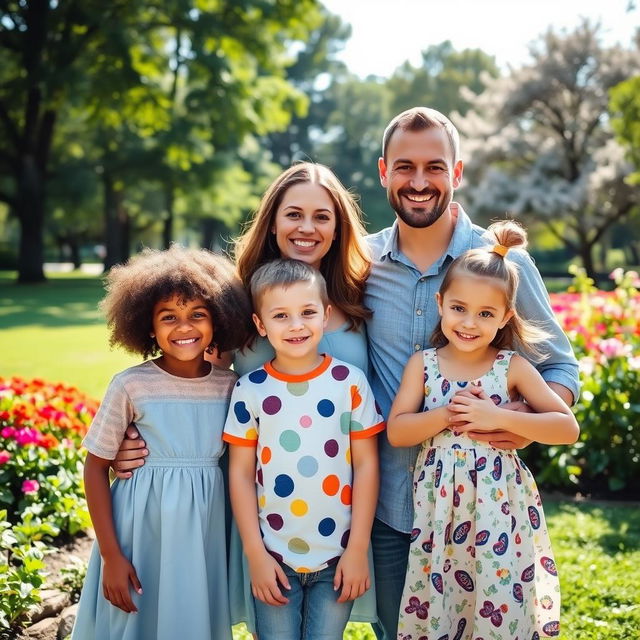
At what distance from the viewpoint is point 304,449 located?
2.43 metres

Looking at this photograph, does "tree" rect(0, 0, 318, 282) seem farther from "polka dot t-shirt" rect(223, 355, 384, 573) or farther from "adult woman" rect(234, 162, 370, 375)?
"polka dot t-shirt" rect(223, 355, 384, 573)

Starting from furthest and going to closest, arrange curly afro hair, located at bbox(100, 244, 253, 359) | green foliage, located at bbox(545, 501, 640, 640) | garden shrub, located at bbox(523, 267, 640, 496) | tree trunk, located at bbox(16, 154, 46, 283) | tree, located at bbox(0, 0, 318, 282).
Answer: tree trunk, located at bbox(16, 154, 46, 283), tree, located at bbox(0, 0, 318, 282), garden shrub, located at bbox(523, 267, 640, 496), green foliage, located at bbox(545, 501, 640, 640), curly afro hair, located at bbox(100, 244, 253, 359)

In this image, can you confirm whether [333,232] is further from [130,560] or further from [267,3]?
[267,3]

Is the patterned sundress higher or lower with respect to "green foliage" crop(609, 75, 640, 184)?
lower

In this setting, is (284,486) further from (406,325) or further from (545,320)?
(545,320)

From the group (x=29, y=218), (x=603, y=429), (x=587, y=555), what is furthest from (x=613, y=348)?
(x=29, y=218)

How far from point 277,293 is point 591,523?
3391 millimetres

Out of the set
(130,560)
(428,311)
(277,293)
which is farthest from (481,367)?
(130,560)

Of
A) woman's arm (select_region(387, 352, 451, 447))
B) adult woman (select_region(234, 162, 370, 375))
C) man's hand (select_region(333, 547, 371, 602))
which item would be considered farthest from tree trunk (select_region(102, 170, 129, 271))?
man's hand (select_region(333, 547, 371, 602))

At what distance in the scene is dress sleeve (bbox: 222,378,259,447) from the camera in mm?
2486

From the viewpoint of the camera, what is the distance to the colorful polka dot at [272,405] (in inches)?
97.0

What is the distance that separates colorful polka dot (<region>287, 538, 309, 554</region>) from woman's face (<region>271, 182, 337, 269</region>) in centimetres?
102

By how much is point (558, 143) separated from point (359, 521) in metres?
26.4

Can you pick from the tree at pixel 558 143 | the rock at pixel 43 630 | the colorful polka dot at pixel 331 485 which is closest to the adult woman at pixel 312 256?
the colorful polka dot at pixel 331 485
